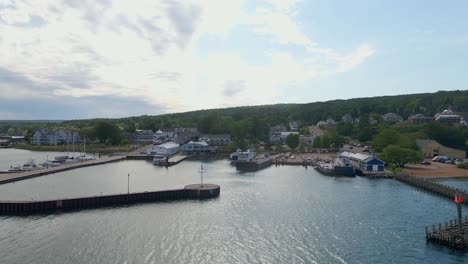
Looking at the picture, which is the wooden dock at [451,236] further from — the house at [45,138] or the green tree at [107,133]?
the house at [45,138]

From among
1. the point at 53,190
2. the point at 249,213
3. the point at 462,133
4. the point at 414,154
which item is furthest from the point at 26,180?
the point at 462,133

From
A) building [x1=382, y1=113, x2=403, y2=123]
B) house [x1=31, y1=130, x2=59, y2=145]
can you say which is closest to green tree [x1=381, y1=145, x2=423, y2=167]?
building [x1=382, y1=113, x2=403, y2=123]

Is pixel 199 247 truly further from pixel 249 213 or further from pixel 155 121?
pixel 155 121

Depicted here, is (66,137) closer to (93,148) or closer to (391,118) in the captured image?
(93,148)

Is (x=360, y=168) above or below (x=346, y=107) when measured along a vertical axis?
below

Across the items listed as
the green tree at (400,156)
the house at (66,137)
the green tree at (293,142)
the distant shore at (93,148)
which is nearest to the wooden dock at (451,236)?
the green tree at (400,156)
